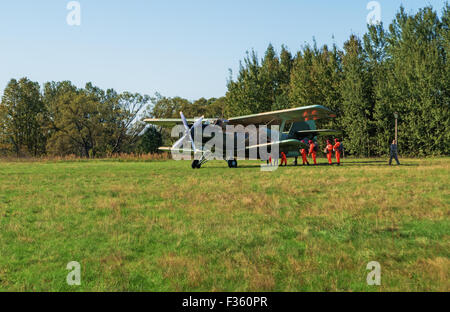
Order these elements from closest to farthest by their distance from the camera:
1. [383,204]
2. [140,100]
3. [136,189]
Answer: [383,204], [136,189], [140,100]

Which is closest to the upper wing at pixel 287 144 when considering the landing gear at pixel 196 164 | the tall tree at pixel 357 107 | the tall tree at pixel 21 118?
the landing gear at pixel 196 164

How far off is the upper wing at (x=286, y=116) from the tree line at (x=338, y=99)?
15.2m

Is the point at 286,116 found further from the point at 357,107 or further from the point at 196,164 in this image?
the point at 357,107

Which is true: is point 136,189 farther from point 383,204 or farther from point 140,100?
point 140,100

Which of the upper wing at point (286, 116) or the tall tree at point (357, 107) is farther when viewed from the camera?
the tall tree at point (357, 107)

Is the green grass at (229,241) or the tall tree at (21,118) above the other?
the tall tree at (21,118)

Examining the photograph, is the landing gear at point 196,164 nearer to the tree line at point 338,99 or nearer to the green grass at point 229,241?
the green grass at point 229,241

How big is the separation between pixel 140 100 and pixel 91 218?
62107 mm

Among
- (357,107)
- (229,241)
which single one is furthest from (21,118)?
(229,241)

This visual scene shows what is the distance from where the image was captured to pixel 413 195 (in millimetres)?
8734

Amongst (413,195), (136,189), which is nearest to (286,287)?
(413,195)

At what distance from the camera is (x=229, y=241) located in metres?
5.02

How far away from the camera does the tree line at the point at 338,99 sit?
32.3 metres
